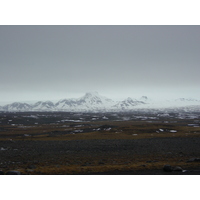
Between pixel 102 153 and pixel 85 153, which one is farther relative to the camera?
pixel 85 153

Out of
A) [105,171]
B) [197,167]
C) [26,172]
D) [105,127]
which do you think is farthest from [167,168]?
[105,127]

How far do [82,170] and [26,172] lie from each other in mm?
4540

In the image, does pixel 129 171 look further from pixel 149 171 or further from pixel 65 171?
pixel 65 171

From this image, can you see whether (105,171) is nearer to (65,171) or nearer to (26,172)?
(65,171)

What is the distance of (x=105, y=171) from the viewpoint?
640 inches

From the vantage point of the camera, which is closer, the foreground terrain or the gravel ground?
the foreground terrain

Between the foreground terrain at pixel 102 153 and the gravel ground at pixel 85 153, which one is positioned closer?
the foreground terrain at pixel 102 153

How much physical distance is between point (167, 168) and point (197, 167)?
299cm

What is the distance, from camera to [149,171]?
53.0 feet

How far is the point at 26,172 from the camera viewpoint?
53.3ft

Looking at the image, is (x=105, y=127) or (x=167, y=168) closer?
(x=167, y=168)

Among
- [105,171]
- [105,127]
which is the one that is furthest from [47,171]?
[105,127]

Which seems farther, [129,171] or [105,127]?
[105,127]

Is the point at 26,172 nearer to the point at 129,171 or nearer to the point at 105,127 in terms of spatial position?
the point at 129,171
